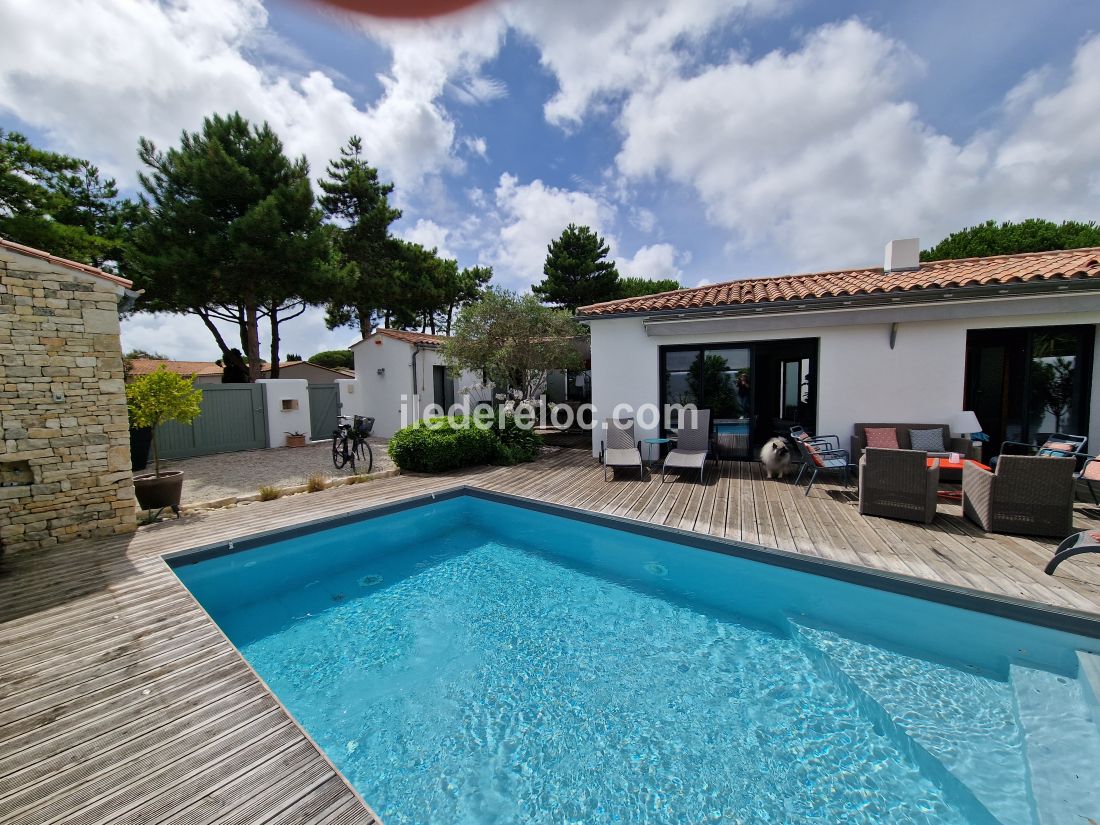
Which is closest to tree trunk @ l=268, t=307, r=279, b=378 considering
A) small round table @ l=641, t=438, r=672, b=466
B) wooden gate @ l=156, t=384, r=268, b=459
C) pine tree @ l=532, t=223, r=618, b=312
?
wooden gate @ l=156, t=384, r=268, b=459

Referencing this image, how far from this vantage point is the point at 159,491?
6.25 meters

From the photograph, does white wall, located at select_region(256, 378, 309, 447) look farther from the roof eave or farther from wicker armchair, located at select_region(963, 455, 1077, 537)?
wicker armchair, located at select_region(963, 455, 1077, 537)

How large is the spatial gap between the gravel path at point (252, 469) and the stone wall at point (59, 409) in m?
1.94

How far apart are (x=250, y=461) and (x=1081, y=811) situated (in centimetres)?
1397

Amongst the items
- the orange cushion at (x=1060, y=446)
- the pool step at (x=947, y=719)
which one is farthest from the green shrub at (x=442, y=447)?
the orange cushion at (x=1060, y=446)

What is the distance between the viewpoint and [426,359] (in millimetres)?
15102

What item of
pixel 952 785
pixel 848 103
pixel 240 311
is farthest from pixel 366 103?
pixel 240 311

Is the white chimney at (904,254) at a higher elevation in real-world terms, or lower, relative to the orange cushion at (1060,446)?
higher

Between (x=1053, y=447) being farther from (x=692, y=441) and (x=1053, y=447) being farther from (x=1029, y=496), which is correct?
(x=692, y=441)

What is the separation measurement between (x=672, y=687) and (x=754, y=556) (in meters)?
1.92

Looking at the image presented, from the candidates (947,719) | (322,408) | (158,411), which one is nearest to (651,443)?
(947,719)

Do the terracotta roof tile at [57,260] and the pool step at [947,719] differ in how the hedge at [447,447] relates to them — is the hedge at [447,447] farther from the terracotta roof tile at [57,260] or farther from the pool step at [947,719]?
the pool step at [947,719]

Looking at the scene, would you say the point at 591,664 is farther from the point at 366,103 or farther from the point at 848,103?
the point at 848,103

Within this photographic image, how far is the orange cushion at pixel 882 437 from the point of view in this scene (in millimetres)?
7168
